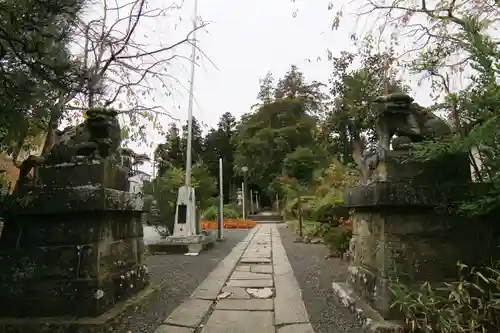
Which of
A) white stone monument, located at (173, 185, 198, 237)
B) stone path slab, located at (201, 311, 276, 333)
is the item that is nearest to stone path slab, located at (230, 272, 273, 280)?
stone path slab, located at (201, 311, 276, 333)

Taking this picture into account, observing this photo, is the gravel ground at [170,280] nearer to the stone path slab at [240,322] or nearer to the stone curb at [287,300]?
the stone path slab at [240,322]

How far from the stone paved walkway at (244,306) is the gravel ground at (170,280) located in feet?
0.38

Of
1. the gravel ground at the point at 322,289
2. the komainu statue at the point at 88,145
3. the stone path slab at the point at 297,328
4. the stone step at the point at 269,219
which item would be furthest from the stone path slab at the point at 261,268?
the stone step at the point at 269,219

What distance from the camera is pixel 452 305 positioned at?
2527mm

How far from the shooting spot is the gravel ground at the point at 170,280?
3223 mm

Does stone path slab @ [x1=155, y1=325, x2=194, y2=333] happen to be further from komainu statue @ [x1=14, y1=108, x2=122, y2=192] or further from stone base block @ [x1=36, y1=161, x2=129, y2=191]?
komainu statue @ [x1=14, y1=108, x2=122, y2=192]

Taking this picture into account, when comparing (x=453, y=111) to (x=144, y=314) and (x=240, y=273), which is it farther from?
(x=240, y=273)

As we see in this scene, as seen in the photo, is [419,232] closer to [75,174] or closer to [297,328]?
[297,328]

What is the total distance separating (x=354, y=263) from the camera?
3.81 metres

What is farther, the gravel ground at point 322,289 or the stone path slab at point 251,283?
the stone path slab at point 251,283

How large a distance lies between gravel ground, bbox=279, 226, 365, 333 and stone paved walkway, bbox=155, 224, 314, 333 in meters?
0.10

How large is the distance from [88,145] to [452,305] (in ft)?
9.76

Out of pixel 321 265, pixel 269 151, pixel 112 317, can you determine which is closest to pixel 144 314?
pixel 112 317

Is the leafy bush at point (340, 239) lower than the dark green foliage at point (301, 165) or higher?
lower
